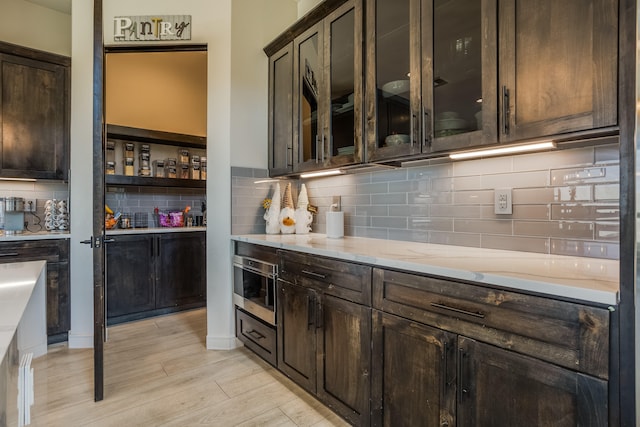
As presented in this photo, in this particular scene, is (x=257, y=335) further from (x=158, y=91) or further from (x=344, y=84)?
(x=158, y=91)

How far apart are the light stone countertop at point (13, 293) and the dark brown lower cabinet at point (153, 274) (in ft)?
6.21

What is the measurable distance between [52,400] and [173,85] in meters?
3.63

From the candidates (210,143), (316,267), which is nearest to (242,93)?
(210,143)

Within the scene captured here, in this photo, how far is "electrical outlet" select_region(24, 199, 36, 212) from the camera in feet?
10.4

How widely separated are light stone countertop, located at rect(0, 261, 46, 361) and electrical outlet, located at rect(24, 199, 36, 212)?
7.48 ft

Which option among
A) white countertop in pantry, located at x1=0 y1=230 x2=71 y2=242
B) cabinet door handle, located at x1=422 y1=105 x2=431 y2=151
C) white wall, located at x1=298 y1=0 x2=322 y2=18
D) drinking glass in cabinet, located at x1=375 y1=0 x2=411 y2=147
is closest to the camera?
cabinet door handle, located at x1=422 y1=105 x2=431 y2=151

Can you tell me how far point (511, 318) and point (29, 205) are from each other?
404 centimetres

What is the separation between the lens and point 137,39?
2627mm

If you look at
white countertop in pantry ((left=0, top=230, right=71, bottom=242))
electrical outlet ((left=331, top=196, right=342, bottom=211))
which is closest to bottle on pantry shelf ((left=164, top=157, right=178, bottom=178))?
white countertop in pantry ((left=0, top=230, right=71, bottom=242))

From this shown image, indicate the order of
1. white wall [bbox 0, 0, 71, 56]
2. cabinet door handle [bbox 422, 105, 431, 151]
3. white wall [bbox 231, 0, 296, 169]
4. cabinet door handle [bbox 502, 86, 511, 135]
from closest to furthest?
cabinet door handle [bbox 502, 86, 511, 135] < cabinet door handle [bbox 422, 105, 431, 151] < white wall [bbox 231, 0, 296, 169] < white wall [bbox 0, 0, 71, 56]

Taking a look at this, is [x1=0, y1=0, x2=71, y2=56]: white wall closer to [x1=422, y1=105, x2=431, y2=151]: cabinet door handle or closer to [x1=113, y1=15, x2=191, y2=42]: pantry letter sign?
[x1=113, y1=15, x2=191, y2=42]: pantry letter sign


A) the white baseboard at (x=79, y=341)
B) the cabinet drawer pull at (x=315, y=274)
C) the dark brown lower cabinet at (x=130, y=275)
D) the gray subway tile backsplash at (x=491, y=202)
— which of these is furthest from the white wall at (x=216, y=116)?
the cabinet drawer pull at (x=315, y=274)

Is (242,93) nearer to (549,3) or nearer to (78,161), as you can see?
(78,161)

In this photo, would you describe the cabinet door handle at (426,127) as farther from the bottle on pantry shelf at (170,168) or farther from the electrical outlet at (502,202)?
the bottle on pantry shelf at (170,168)
